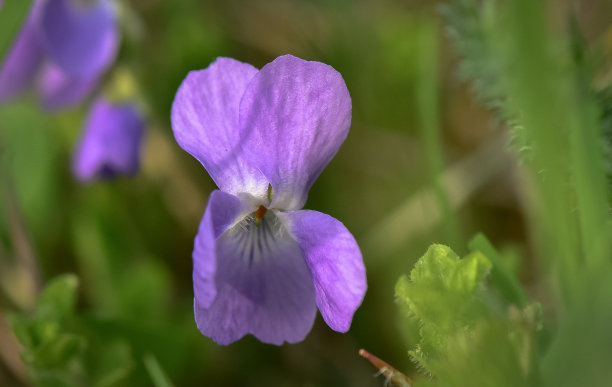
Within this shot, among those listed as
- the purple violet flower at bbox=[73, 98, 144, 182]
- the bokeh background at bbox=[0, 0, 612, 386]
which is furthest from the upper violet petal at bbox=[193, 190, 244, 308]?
the purple violet flower at bbox=[73, 98, 144, 182]

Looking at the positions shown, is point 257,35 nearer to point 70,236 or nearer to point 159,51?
point 159,51

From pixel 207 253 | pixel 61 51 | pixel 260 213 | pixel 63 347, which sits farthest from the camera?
pixel 61 51

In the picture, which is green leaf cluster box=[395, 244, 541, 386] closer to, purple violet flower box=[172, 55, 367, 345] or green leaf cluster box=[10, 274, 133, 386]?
purple violet flower box=[172, 55, 367, 345]

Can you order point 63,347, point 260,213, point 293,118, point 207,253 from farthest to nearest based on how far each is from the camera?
point 63,347, point 260,213, point 293,118, point 207,253

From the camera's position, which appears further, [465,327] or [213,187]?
[213,187]

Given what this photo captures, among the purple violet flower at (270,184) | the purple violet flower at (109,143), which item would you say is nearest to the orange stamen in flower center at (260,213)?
the purple violet flower at (270,184)

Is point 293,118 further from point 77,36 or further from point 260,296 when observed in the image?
point 77,36

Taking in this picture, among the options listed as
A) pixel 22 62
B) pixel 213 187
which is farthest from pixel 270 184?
pixel 213 187

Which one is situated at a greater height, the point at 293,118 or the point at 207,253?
the point at 293,118
